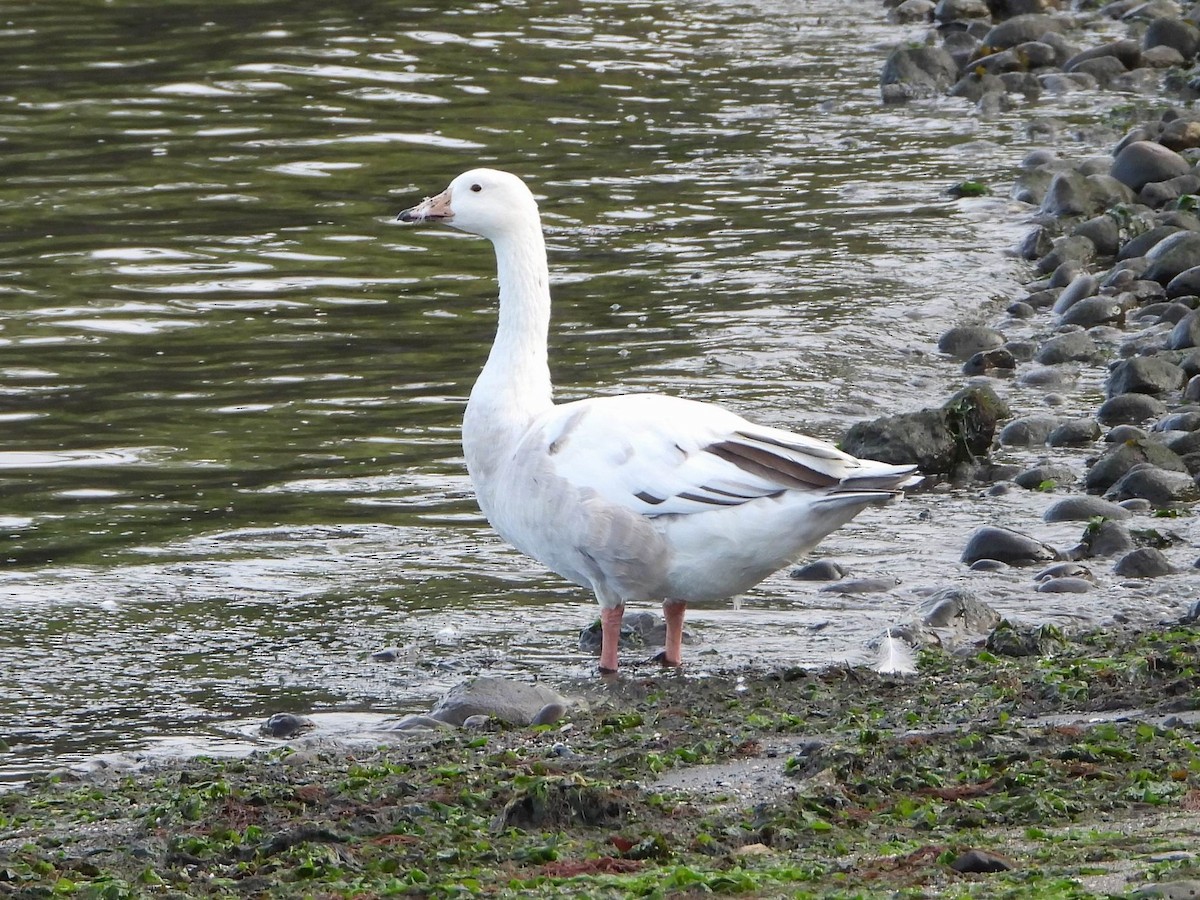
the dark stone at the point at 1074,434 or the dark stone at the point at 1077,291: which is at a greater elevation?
the dark stone at the point at 1077,291

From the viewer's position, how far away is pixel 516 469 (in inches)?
305

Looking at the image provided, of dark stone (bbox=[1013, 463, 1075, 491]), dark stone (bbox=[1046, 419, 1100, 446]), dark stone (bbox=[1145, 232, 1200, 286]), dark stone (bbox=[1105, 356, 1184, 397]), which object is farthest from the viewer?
dark stone (bbox=[1145, 232, 1200, 286])

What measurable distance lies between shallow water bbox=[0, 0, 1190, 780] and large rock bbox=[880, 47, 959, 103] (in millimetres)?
358

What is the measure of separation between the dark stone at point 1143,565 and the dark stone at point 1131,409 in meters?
2.52

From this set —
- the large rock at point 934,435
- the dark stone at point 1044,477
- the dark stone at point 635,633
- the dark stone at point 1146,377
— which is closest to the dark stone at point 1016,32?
the dark stone at point 1146,377

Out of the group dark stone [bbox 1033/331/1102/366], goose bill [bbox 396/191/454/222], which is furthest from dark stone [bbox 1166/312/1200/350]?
goose bill [bbox 396/191/454/222]

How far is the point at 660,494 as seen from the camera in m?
7.40

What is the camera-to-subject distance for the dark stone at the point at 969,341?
12773 millimetres

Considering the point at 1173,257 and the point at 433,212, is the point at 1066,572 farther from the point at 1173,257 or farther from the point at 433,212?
the point at 1173,257

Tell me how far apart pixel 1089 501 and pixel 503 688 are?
143 inches

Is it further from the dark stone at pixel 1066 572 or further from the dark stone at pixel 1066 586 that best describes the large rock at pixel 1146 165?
the dark stone at pixel 1066 586

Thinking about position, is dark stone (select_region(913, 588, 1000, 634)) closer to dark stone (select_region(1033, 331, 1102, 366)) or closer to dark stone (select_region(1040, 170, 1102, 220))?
dark stone (select_region(1033, 331, 1102, 366))

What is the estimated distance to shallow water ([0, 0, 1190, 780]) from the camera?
8.37 metres

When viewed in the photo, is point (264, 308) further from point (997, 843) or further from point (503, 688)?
point (997, 843)
